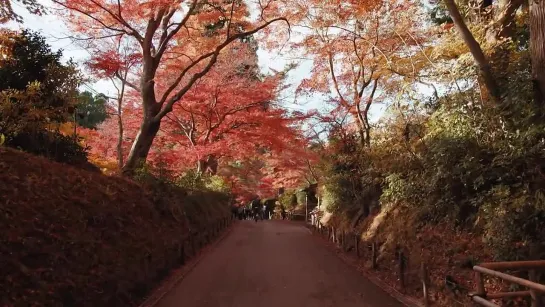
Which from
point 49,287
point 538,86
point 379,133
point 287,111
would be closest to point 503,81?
point 538,86

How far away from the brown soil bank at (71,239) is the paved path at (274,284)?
0.97 meters

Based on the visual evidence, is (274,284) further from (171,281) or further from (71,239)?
(71,239)

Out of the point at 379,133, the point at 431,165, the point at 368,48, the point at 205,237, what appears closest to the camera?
the point at 431,165

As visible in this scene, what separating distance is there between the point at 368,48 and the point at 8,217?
502 inches

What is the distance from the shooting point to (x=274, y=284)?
9273mm

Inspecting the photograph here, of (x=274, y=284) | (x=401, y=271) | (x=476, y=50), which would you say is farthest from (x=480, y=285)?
(x=274, y=284)

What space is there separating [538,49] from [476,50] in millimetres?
1056

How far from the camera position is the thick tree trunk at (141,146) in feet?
42.8

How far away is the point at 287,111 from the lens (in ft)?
76.3

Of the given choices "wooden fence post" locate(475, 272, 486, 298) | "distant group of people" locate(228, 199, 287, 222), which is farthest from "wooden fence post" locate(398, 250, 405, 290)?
"distant group of people" locate(228, 199, 287, 222)

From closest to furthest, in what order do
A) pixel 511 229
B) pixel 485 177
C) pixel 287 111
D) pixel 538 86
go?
1. pixel 511 229
2. pixel 538 86
3. pixel 485 177
4. pixel 287 111

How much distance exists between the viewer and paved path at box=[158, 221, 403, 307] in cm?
776

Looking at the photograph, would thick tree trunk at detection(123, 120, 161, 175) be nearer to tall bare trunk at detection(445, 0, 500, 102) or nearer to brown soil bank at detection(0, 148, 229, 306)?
brown soil bank at detection(0, 148, 229, 306)

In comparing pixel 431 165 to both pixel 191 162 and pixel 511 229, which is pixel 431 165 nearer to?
pixel 511 229
